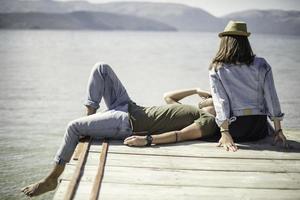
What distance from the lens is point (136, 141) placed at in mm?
4875

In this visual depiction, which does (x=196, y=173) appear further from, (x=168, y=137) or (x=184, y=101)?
(x=184, y=101)

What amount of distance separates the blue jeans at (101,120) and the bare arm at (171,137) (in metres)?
0.20

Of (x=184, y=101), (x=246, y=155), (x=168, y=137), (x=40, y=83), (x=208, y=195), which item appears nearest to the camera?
(x=208, y=195)

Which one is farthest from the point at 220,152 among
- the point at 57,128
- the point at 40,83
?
the point at 40,83

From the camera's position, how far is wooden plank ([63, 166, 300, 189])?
3807 millimetres

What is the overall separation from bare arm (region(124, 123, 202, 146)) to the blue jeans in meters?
0.20

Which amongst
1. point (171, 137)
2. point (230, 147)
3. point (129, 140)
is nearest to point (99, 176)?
point (129, 140)

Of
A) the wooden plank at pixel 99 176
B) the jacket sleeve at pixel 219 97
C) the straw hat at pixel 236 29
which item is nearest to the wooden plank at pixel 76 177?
the wooden plank at pixel 99 176

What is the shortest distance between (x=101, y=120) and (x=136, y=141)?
1.65 ft

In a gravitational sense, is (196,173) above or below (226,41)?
below

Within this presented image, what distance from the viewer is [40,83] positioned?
2100cm

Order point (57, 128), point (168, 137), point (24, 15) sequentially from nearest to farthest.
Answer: point (168, 137) → point (57, 128) → point (24, 15)

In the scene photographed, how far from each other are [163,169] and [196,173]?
35 cm

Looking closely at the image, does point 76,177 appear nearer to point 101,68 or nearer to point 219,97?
point 101,68
